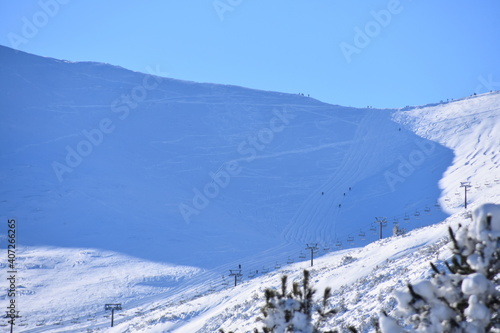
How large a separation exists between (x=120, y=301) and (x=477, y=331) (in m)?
38.7

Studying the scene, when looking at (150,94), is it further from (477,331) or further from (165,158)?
(477,331)

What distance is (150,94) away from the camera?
12400cm

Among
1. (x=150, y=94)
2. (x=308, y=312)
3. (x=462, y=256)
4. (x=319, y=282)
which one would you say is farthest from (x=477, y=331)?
(x=150, y=94)

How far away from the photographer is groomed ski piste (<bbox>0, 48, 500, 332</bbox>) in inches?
1206

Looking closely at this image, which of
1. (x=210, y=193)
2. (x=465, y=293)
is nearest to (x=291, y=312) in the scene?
(x=465, y=293)

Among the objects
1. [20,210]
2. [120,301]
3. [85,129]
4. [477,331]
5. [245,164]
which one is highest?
[85,129]

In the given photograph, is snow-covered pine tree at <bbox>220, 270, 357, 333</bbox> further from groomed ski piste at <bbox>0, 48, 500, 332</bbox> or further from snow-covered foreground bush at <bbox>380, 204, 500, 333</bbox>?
groomed ski piste at <bbox>0, 48, 500, 332</bbox>

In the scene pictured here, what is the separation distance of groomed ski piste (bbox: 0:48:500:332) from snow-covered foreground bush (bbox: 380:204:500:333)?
967 centimetres

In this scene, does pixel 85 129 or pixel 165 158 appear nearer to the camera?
pixel 165 158

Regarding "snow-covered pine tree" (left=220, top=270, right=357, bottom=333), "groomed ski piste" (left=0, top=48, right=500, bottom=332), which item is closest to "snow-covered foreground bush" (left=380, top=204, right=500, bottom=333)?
"snow-covered pine tree" (left=220, top=270, right=357, bottom=333)

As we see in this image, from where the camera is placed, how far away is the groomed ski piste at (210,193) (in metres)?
30.6

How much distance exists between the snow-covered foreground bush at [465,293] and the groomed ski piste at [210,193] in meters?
9.67

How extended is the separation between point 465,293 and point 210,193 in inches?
2829

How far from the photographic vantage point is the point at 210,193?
75562mm
